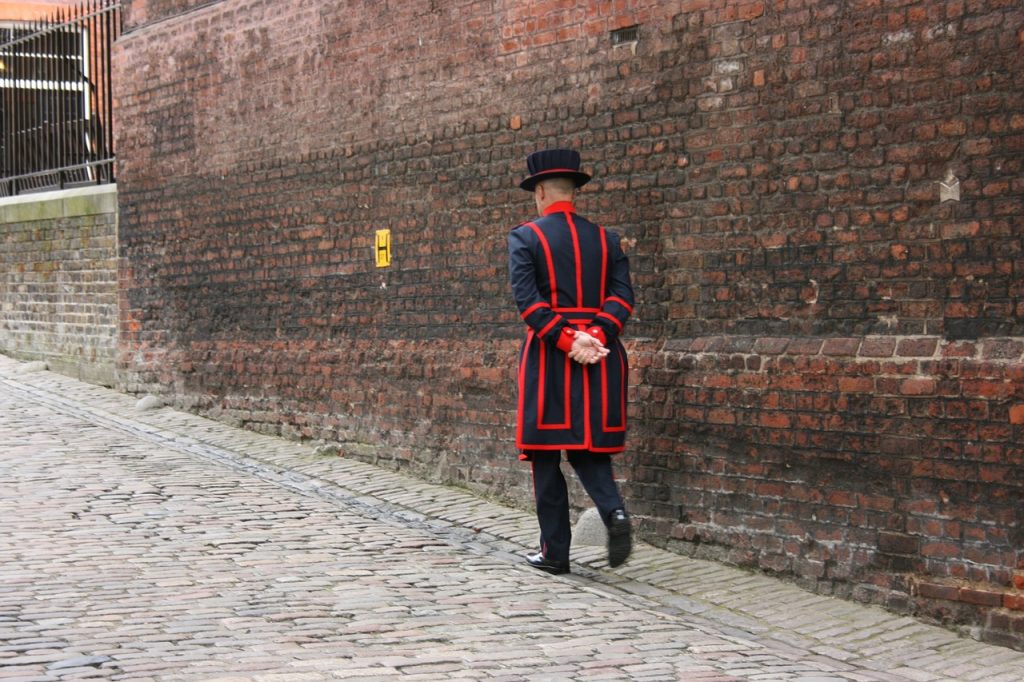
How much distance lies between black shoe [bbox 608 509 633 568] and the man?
0.29 feet

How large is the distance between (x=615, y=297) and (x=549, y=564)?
1.36m

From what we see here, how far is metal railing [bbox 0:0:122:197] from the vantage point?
568 inches

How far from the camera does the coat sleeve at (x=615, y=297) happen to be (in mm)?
7102

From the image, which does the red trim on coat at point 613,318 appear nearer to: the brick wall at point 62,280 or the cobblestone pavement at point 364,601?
the cobblestone pavement at point 364,601

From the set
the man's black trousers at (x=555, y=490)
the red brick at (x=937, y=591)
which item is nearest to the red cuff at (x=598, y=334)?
the man's black trousers at (x=555, y=490)

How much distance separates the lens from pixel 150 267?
512 inches

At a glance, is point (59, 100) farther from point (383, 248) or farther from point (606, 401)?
point (606, 401)

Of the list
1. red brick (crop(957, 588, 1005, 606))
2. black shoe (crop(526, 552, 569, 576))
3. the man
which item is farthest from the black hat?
red brick (crop(957, 588, 1005, 606))

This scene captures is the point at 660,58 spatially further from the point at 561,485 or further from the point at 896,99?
the point at 561,485

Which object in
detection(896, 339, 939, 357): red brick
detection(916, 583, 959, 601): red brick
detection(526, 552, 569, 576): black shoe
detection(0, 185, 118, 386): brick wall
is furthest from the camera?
detection(0, 185, 118, 386): brick wall

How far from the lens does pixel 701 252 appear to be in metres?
7.59

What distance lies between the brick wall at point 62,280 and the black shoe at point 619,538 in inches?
318

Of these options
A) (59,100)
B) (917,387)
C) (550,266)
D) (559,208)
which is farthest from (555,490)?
(59,100)

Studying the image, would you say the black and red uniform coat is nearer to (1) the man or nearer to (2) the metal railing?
(1) the man
